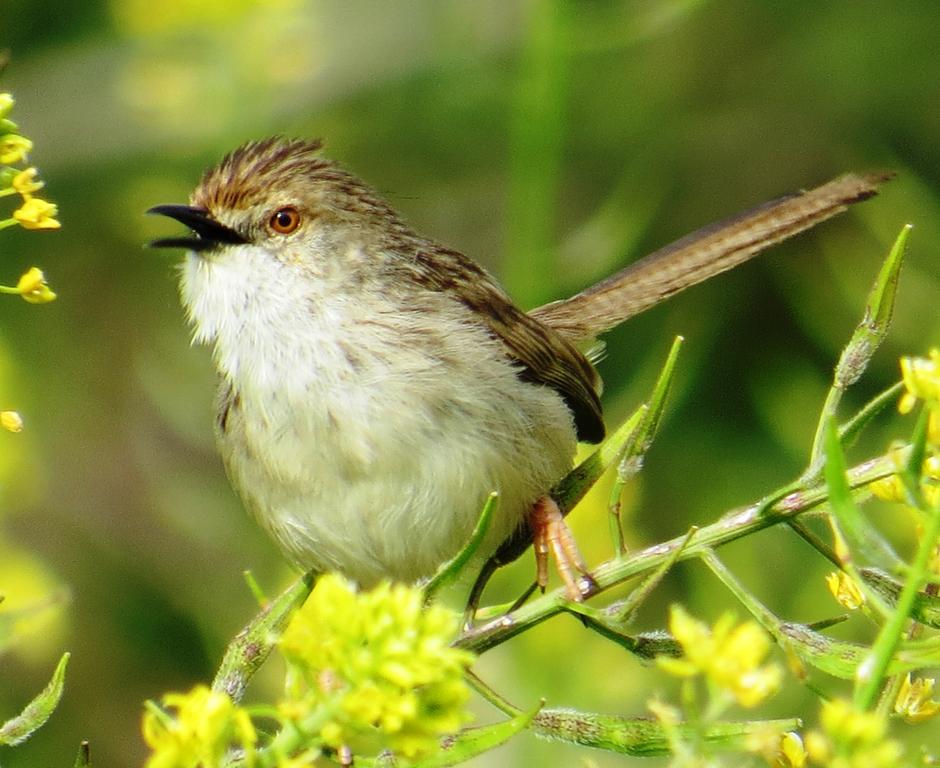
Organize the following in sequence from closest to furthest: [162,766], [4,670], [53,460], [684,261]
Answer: [162,766], [684,261], [4,670], [53,460]

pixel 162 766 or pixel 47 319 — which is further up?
pixel 162 766

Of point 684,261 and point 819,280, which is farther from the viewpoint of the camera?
point 819,280

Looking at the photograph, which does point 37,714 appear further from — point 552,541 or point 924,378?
point 552,541

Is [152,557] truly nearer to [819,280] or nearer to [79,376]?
[79,376]

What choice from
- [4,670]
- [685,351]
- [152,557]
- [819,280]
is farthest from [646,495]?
[4,670]

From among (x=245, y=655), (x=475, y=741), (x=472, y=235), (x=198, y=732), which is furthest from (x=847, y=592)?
(x=472, y=235)

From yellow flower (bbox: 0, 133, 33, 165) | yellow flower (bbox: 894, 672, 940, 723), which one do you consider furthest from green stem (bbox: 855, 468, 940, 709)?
yellow flower (bbox: 0, 133, 33, 165)

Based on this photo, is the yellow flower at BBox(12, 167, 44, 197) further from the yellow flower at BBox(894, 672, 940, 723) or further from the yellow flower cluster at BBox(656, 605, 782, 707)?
the yellow flower at BBox(894, 672, 940, 723)
